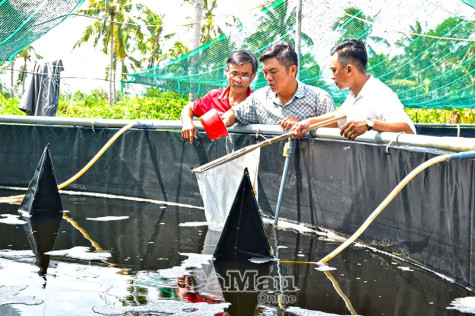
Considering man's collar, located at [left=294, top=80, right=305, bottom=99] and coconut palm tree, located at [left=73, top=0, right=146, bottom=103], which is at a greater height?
coconut palm tree, located at [left=73, top=0, right=146, bottom=103]

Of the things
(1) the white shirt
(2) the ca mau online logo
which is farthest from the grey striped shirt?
(2) the ca mau online logo

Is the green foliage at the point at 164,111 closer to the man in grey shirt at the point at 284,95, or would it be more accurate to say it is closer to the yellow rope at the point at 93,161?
the yellow rope at the point at 93,161

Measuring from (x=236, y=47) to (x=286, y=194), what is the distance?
5293 mm

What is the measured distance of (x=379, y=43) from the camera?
1048 cm

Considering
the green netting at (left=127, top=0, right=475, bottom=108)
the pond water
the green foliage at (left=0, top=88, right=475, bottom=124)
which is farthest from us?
the green foliage at (left=0, top=88, right=475, bottom=124)

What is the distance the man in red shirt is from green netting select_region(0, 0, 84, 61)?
367cm

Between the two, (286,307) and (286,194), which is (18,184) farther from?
(286,307)

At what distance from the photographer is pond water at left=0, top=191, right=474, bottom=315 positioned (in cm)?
347

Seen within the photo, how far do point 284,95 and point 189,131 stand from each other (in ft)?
3.54

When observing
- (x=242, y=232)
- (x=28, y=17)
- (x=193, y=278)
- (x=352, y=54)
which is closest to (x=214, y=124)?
(x=352, y=54)

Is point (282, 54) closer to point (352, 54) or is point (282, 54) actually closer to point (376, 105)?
point (352, 54)

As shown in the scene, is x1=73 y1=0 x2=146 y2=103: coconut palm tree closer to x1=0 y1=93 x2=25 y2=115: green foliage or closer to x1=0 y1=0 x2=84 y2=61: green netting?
x1=0 y1=93 x2=25 y2=115: green foliage

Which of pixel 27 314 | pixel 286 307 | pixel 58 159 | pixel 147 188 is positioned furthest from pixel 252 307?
pixel 58 159

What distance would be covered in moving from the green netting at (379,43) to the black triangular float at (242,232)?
5.98 meters
